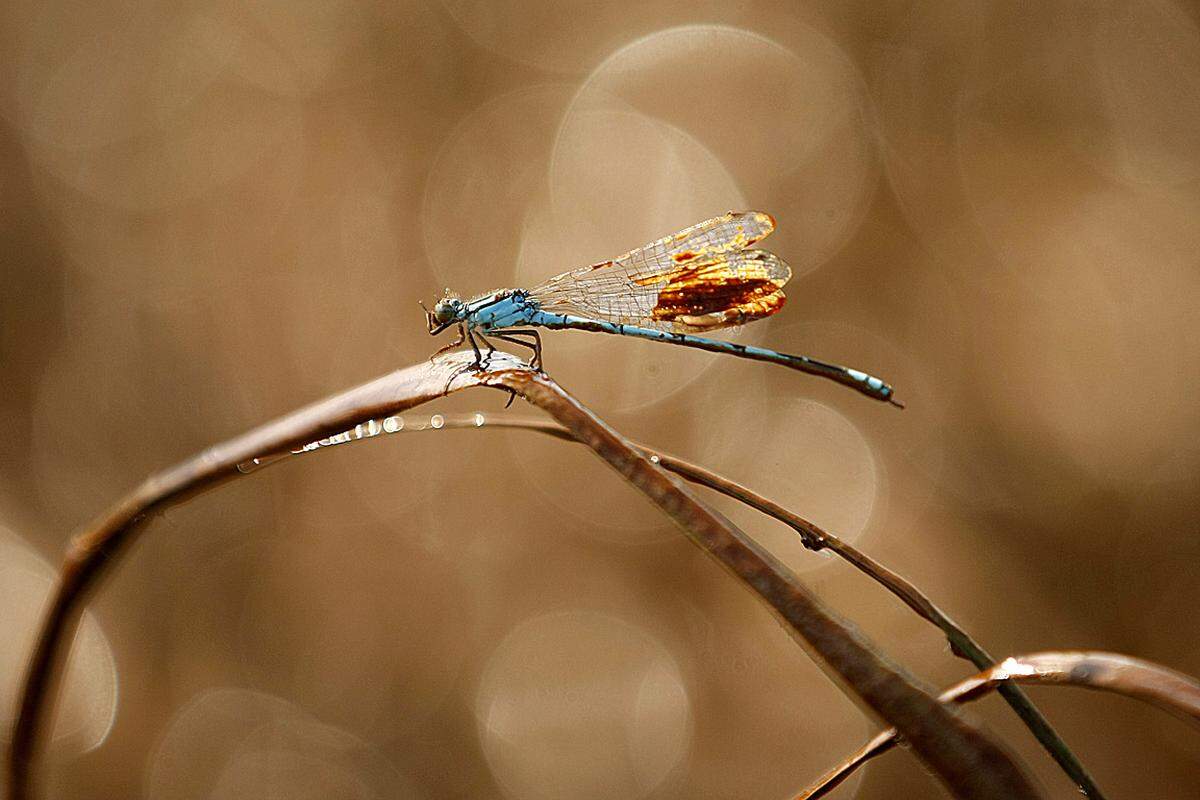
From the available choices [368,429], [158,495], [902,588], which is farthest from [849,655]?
[158,495]

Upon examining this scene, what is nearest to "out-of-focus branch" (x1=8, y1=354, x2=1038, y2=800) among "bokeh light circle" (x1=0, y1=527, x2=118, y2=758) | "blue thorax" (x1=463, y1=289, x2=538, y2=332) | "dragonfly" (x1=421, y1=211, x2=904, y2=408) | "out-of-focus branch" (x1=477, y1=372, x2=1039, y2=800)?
"out-of-focus branch" (x1=477, y1=372, x2=1039, y2=800)

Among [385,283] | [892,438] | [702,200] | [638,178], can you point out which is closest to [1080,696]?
[892,438]

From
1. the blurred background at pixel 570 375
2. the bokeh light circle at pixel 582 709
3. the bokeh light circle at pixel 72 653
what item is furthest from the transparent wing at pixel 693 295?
the bokeh light circle at pixel 72 653

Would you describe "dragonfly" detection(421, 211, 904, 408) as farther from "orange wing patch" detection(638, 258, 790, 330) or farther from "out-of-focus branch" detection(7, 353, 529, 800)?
"out-of-focus branch" detection(7, 353, 529, 800)

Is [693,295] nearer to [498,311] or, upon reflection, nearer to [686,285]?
[686,285]

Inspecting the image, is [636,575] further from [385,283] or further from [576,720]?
[385,283]

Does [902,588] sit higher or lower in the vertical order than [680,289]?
lower
